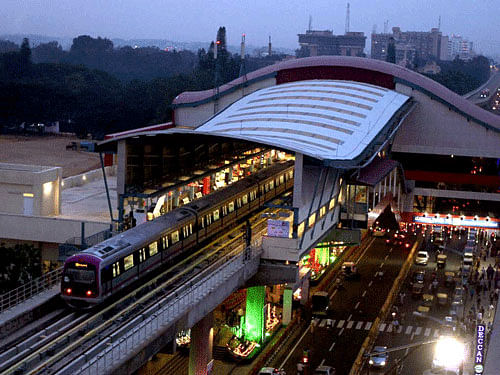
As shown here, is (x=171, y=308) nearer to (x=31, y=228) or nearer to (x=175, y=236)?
(x=175, y=236)

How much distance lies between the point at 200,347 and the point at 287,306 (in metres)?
10.4

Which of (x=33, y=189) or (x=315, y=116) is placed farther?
(x=315, y=116)

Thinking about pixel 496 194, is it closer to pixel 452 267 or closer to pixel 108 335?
pixel 452 267

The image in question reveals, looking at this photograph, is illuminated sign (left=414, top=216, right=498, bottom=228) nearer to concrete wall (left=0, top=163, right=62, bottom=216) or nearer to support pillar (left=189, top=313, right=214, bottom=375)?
concrete wall (left=0, top=163, right=62, bottom=216)

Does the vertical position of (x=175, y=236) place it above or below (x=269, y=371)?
above

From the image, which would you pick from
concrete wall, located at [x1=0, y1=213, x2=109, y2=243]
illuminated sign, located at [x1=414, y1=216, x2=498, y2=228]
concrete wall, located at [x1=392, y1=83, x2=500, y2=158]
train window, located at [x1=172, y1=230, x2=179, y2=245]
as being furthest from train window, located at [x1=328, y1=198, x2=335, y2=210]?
concrete wall, located at [x1=392, y1=83, x2=500, y2=158]

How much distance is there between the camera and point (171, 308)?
89.5 ft

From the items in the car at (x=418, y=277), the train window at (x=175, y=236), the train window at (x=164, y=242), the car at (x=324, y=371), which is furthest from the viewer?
the car at (x=418, y=277)

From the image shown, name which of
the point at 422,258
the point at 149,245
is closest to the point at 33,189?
the point at 149,245

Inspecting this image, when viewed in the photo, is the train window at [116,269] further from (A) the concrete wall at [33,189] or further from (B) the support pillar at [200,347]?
(A) the concrete wall at [33,189]

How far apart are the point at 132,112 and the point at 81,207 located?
253ft

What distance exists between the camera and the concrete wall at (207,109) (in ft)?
210

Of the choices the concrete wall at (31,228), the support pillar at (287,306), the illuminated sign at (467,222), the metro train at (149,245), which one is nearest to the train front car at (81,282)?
the metro train at (149,245)

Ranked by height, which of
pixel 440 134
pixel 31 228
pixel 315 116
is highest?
pixel 315 116
